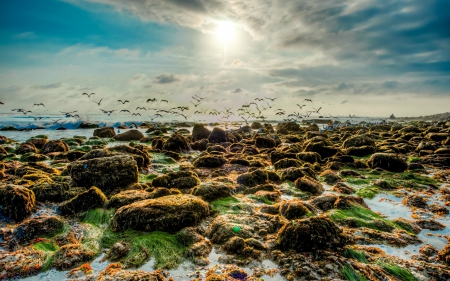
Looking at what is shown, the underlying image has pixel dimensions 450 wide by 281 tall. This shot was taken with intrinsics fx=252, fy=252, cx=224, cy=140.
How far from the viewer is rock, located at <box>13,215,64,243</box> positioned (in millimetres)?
5004

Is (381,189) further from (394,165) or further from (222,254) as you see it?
(222,254)

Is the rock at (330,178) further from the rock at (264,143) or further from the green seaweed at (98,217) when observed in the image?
the rock at (264,143)

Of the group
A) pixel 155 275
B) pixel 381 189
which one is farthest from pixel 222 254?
pixel 381 189

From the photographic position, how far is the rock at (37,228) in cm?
500

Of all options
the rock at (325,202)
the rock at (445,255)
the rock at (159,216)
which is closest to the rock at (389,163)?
the rock at (325,202)

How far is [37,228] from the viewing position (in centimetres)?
519

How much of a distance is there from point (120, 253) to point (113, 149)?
8833 millimetres

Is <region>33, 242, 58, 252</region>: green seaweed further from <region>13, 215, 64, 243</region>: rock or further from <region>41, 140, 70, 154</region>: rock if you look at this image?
<region>41, 140, 70, 154</region>: rock

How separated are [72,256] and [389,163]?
465 inches

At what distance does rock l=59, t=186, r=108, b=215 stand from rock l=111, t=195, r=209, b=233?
4.27ft

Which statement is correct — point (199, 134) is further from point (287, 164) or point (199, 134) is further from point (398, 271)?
point (398, 271)

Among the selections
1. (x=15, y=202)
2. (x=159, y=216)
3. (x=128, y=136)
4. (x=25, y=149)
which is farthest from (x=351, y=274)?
(x=128, y=136)

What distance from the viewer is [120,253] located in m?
4.59

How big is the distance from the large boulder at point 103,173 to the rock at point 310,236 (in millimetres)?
5651
